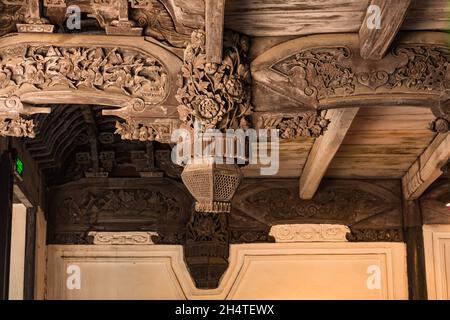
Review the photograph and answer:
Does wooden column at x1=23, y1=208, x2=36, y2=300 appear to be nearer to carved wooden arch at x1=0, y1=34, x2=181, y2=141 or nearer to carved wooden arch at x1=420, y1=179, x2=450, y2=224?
carved wooden arch at x1=0, y1=34, x2=181, y2=141

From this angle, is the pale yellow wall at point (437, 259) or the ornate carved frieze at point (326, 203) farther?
the ornate carved frieze at point (326, 203)

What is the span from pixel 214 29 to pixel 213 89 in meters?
0.35

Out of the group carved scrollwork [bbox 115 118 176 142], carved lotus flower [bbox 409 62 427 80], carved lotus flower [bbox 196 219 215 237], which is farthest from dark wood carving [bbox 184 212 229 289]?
carved lotus flower [bbox 409 62 427 80]

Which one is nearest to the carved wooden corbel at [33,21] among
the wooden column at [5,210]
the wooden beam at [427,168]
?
the wooden column at [5,210]

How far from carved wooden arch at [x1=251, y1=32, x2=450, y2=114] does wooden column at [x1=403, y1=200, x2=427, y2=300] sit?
354 centimetres

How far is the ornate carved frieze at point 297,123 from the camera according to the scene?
4.72 meters

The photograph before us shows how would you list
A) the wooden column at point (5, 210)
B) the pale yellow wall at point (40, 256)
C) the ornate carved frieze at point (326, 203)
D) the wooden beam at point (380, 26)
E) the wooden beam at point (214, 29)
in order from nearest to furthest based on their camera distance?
the wooden beam at point (214, 29) < the wooden beam at point (380, 26) < the wooden column at point (5, 210) < the pale yellow wall at point (40, 256) < the ornate carved frieze at point (326, 203)

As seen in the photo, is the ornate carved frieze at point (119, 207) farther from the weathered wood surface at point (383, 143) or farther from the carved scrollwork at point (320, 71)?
the carved scrollwork at point (320, 71)

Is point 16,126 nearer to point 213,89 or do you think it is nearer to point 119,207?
point 213,89

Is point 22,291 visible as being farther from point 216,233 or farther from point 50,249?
point 216,233

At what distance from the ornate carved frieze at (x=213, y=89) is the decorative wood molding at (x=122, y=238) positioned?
367 centimetres

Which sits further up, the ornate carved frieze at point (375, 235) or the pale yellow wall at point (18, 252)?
the ornate carved frieze at point (375, 235)

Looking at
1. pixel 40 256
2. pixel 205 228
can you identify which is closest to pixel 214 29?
pixel 205 228

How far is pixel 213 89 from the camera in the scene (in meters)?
4.64
